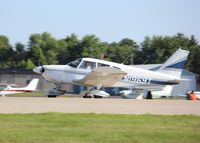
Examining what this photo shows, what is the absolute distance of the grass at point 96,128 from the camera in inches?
363

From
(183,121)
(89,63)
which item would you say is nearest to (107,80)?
(89,63)

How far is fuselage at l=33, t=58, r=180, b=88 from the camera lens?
26984 mm

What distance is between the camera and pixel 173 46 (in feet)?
277

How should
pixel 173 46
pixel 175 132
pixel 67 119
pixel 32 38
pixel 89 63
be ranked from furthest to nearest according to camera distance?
pixel 32 38 < pixel 173 46 < pixel 89 63 < pixel 67 119 < pixel 175 132

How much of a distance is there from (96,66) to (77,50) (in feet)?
194

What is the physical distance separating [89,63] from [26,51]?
62393 millimetres

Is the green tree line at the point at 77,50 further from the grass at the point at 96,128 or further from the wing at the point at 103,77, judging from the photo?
the grass at the point at 96,128

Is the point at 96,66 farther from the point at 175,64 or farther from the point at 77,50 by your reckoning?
the point at 77,50

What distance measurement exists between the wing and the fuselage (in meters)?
0.33

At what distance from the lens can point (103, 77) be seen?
27.1 metres

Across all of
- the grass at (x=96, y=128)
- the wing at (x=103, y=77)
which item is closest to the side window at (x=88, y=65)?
the wing at (x=103, y=77)

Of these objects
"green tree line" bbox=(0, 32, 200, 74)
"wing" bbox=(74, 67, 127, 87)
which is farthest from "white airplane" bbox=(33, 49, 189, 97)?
"green tree line" bbox=(0, 32, 200, 74)

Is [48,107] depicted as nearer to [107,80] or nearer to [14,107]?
[14,107]

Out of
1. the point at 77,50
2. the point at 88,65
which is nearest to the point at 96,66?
the point at 88,65
